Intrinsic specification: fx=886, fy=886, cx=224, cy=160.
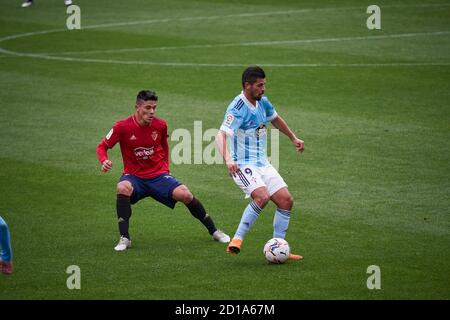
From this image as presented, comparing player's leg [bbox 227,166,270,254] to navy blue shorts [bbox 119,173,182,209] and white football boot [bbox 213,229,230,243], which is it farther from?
navy blue shorts [bbox 119,173,182,209]

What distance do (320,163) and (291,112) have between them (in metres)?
3.50

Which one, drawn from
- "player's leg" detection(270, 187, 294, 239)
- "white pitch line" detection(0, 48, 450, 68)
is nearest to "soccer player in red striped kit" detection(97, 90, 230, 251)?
"player's leg" detection(270, 187, 294, 239)

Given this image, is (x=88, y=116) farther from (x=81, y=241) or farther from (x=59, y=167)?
(x=81, y=241)

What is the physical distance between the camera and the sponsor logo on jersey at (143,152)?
37.6 ft

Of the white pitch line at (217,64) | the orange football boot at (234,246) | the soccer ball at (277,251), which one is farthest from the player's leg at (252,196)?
the white pitch line at (217,64)

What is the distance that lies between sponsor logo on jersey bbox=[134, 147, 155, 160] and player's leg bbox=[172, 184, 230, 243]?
22.9 inches

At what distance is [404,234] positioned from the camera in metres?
11.6

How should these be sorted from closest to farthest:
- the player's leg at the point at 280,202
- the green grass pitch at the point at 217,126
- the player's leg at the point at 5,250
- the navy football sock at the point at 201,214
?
the player's leg at the point at 5,250, the green grass pitch at the point at 217,126, the player's leg at the point at 280,202, the navy football sock at the point at 201,214

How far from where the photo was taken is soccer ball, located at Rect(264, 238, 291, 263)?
10344mm

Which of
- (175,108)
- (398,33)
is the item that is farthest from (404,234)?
(398,33)

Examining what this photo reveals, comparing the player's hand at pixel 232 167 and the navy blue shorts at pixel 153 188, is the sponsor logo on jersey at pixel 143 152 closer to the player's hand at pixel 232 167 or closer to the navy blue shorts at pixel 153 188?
the navy blue shorts at pixel 153 188

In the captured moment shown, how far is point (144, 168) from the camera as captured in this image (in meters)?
11.5

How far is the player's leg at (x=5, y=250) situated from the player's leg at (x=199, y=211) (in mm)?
2406

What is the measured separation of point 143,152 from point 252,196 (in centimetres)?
166
